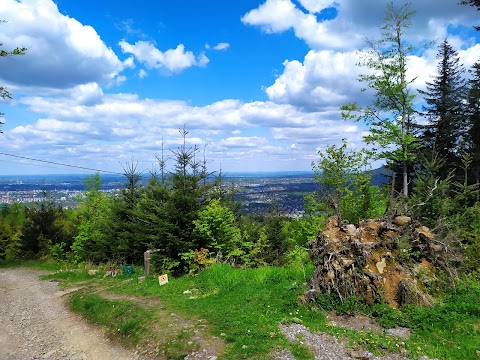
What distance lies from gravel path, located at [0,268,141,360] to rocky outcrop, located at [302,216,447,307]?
5412 mm

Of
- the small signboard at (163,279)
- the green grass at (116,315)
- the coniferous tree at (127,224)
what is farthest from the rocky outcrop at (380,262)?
the coniferous tree at (127,224)

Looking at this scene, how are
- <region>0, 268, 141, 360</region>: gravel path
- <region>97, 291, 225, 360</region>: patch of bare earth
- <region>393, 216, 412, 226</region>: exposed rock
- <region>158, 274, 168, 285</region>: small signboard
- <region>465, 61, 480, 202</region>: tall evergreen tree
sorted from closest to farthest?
<region>97, 291, 225, 360</region>: patch of bare earth → <region>0, 268, 141, 360</region>: gravel path → <region>393, 216, 412, 226</region>: exposed rock → <region>158, 274, 168, 285</region>: small signboard → <region>465, 61, 480, 202</region>: tall evergreen tree

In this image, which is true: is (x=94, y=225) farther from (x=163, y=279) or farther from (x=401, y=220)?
(x=401, y=220)

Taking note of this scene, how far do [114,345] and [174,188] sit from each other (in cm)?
763

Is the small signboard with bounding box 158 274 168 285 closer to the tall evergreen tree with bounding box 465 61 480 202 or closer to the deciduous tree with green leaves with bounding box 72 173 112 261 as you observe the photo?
the deciduous tree with green leaves with bounding box 72 173 112 261

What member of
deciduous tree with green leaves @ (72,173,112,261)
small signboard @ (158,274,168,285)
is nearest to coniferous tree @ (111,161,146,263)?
deciduous tree with green leaves @ (72,173,112,261)

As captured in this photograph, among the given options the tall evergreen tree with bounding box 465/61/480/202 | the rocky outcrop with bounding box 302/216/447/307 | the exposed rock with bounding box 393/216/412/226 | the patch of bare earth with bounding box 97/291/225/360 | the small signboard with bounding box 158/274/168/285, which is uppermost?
the tall evergreen tree with bounding box 465/61/480/202

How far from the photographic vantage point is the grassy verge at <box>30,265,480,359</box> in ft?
22.4

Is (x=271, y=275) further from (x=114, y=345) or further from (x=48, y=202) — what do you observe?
(x=48, y=202)

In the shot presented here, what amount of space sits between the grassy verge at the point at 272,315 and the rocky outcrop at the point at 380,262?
1.58ft

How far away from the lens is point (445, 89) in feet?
89.2

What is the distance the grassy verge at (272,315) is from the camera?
684cm

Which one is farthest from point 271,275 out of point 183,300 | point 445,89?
point 445,89

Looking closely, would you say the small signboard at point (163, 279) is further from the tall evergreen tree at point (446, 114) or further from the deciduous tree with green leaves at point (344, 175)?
the tall evergreen tree at point (446, 114)
